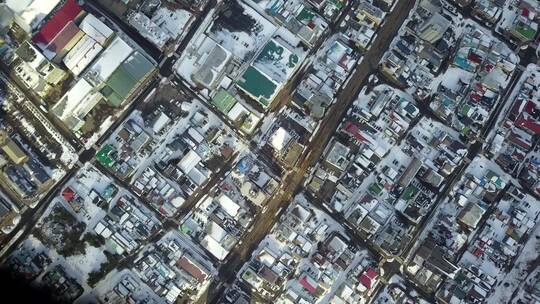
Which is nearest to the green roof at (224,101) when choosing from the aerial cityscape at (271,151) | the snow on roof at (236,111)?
the aerial cityscape at (271,151)

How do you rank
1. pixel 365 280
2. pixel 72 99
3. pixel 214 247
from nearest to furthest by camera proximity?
1. pixel 72 99
2. pixel 214 247
3. pixel 365 280

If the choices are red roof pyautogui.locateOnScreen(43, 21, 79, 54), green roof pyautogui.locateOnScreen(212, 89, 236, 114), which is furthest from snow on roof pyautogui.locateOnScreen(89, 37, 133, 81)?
green roof pyautogui.locateOnScreen(212, 89, 236, 114)

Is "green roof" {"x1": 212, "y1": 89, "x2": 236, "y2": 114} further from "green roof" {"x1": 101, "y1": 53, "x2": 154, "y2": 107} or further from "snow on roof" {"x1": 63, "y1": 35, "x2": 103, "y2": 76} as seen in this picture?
"snow on roof" {"x1": 63, "y1": 35, "x2": 103, "y2": 76}

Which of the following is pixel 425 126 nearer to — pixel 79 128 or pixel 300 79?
pixel 300 79

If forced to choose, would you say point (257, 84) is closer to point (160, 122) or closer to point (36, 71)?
point (160, 122)

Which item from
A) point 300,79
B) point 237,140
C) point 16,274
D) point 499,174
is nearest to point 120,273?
point 16,274

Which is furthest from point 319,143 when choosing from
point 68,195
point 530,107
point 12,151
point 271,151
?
point 12,151
